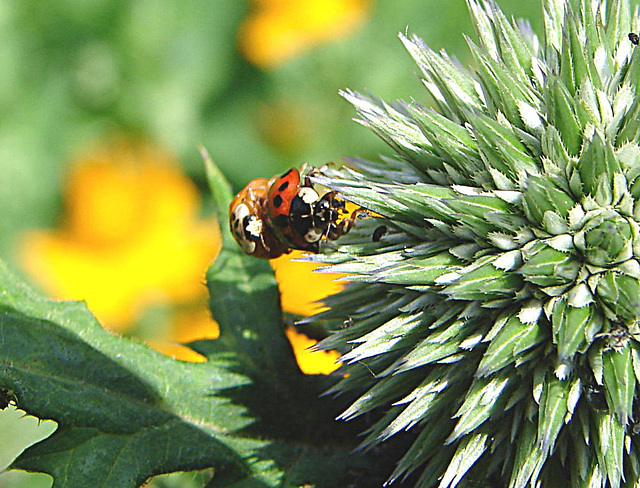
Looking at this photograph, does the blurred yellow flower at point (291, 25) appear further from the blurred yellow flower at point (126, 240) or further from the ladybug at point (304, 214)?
the ladybug at point (304, 214)

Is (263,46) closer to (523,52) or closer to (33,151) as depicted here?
(33,151)

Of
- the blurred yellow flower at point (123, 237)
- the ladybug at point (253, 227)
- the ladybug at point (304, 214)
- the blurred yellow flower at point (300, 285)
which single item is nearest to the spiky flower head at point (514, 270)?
the ladybug at point (304, 214)

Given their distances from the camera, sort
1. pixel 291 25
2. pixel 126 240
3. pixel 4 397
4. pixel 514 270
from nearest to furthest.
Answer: pixel 514 270 → pixel 4 397 → pixel 291 25 → pixel 126 240

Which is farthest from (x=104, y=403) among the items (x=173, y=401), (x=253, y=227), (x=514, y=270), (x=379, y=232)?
(x=514, y=270)

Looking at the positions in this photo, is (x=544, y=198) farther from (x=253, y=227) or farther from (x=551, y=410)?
(x=253, y=227)

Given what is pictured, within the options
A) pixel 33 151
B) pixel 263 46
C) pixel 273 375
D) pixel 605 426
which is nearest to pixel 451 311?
pixel 605 426

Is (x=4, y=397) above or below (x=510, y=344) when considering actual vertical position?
above
